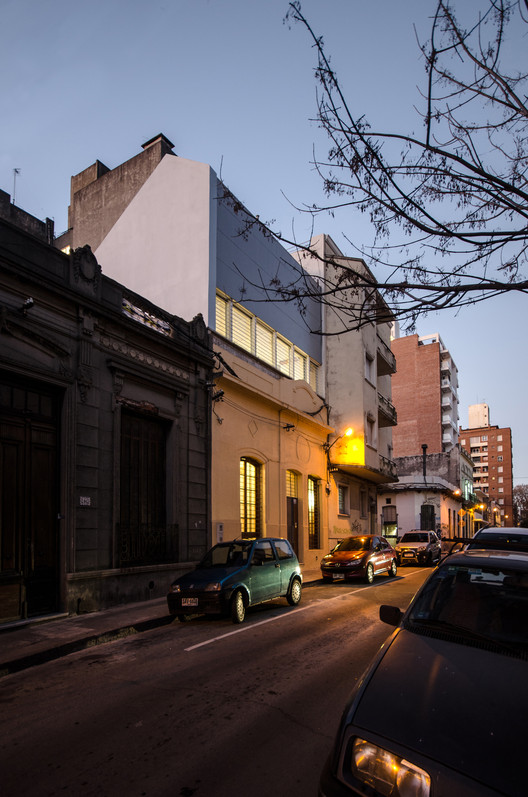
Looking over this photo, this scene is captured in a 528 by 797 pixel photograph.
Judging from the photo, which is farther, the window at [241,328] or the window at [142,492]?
the window at [241,328]

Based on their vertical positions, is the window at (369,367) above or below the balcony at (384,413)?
above

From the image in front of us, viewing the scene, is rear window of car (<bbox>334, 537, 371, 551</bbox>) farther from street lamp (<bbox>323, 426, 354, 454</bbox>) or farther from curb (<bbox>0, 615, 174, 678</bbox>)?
curb (<bbox>0, 615, 174, 678</bbox>)

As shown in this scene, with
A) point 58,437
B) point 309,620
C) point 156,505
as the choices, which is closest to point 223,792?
point 309,620

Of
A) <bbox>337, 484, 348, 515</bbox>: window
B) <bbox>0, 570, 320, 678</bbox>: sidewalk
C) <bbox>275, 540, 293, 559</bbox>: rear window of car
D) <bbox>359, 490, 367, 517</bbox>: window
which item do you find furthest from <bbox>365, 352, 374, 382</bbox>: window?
<bbox>0, 570, 320, 678</bbox>: sidewalk

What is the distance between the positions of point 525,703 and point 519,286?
4423mm

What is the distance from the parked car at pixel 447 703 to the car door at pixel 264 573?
711 centimetres

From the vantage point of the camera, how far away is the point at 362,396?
87.1 feet

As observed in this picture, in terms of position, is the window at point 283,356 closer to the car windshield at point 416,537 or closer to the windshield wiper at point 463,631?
the car windshield at point 416,537

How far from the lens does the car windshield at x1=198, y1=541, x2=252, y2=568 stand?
432 inches

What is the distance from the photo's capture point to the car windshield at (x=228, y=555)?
11.0m

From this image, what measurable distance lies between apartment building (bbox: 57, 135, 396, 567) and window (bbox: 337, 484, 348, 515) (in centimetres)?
17

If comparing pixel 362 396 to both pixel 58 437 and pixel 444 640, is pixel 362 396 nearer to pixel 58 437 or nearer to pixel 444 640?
pixel 58 437

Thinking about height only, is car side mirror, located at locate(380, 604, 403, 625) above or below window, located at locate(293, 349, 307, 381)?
below

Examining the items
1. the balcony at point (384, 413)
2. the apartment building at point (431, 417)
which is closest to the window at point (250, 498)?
the balcony at point (384, 413)
